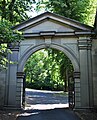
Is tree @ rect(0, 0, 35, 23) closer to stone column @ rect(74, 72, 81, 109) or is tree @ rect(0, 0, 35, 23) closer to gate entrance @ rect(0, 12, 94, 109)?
gate entrance @ rect(0, 12, 94, 109)

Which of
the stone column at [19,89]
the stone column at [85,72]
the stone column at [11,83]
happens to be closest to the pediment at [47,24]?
the stone column at [85,72]

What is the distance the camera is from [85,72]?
488 inches

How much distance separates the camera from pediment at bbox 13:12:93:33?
42.5ft

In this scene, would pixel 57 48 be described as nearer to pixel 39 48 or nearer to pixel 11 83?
pixel 39 48

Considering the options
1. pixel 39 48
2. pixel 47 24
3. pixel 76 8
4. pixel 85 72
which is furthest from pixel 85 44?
pixel 76 8

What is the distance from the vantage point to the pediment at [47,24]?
1297 centimetres

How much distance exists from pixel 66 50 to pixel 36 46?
5.75ft

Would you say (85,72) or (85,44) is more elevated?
(85,44)

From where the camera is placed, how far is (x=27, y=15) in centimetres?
1834

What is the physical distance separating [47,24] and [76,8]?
554cm

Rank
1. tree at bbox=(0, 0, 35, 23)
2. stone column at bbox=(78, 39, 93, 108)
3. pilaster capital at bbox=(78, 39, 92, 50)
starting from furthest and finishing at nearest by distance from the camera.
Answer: tree at bbox=(0, 0, 35, 23) → pilaster capital at bbox=(78, 39, 92, 50) → stone column at bbox=(78, 39, 93, 108)

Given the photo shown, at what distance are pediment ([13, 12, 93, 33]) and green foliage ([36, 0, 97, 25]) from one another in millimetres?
Result: 5019

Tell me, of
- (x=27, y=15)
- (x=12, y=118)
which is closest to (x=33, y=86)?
(x=27, y=15)

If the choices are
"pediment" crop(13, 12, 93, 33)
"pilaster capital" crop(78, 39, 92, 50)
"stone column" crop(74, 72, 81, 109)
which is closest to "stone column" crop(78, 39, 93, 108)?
"pilaster capital" crop(78, 39, 92, 50)
